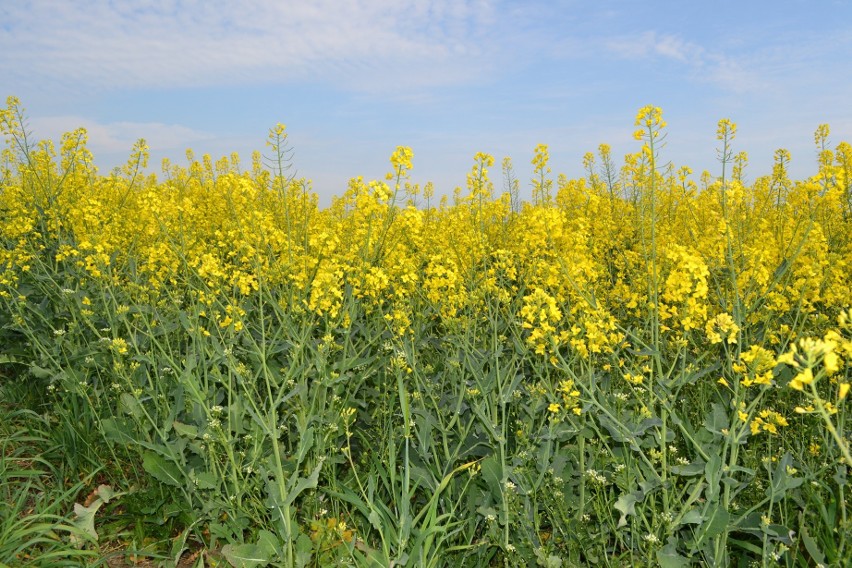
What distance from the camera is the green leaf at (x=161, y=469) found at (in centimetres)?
311

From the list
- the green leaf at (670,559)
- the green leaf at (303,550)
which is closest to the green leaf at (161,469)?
the green leaf at (303,550)

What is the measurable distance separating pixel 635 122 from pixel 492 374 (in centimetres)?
142

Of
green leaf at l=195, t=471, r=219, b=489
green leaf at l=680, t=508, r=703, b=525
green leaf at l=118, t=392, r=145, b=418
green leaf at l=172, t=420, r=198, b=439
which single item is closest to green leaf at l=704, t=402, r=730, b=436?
green leaf at l=680, t=508, r=703, b=525

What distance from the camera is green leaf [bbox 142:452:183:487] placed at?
3.11 metres

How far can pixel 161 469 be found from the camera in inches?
123

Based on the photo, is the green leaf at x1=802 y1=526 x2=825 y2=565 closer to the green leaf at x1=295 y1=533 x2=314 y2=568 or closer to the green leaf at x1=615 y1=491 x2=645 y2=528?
the green leaf at x1=615 y1=491 x2=645 y2=528

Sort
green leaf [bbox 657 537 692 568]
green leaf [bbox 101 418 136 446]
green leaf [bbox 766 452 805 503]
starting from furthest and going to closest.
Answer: green leaf [bbox 101 418 136 446]
green leaf [bbox 766 452 805 503]
green leaf [bbox 657 537 692 568]

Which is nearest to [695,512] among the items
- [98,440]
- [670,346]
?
[670,346]

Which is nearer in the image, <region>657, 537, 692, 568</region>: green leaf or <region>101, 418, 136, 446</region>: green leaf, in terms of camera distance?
<region>657, 537, 692, 568</region>: green leaf

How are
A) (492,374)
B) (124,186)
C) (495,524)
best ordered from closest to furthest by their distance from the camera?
(495,524) → (492,374) → (124,186)

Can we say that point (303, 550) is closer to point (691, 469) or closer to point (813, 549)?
point (691, 469)

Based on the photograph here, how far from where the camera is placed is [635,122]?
115 inches

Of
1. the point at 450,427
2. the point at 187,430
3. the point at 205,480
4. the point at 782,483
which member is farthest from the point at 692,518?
the point at 187,430

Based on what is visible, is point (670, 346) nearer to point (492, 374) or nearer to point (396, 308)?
point (492, 374)
